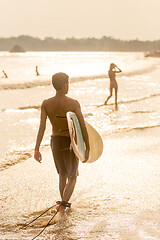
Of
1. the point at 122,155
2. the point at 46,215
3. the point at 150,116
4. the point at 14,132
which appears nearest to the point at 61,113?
the point at 46,215

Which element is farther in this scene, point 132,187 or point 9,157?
point 9,157

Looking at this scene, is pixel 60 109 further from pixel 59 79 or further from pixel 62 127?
pixel 59 79

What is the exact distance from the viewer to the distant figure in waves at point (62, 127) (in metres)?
4.02

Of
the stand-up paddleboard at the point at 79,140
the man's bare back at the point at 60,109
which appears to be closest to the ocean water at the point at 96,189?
the stand-up paddleboard at the point at 79,140

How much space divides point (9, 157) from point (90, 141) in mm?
3398

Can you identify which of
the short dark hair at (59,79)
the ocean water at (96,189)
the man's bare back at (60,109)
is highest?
the short dark hair at (59,79)

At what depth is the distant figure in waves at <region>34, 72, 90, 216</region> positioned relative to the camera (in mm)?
4020

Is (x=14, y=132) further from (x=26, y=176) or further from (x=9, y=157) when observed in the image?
(x=26, y=176)

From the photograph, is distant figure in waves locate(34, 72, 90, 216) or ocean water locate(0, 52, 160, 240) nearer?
ocean water locate(0, 52, 160, 240)

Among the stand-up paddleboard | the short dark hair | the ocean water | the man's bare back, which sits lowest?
the ocean water

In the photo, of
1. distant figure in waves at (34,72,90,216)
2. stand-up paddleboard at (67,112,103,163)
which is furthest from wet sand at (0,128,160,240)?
stand-up paddleboard at (67,112,103,163)

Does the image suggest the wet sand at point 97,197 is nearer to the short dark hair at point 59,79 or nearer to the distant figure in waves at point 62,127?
the distant figure in waves at point 62,127

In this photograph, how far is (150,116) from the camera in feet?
41.2

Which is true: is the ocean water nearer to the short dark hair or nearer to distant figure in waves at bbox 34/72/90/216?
distant figure in waves at bbox 34/72/90/216
